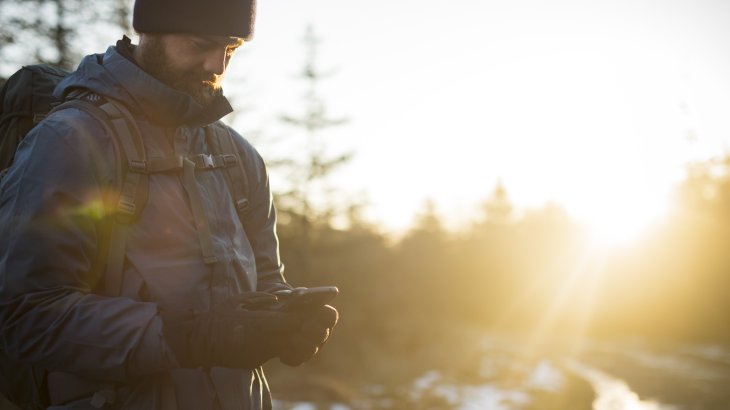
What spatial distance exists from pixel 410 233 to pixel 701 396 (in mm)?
44624

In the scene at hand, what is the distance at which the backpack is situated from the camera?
6.93ft

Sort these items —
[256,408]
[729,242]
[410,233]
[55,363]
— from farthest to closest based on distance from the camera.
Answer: [410,233]
[729,242]
[256,408]
[55,363]

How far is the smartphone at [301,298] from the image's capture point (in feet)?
7.18

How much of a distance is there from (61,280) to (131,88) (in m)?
0.75

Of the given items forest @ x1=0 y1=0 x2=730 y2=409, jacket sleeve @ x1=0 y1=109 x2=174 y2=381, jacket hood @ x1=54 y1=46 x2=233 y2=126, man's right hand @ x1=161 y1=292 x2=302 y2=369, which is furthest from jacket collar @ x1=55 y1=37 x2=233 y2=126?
forest @ x1=0 y1=0 x2=730 y2=409

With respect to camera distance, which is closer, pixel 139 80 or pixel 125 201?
pixel 125 201

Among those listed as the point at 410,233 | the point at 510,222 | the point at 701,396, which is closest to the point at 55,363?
the point at 701,396

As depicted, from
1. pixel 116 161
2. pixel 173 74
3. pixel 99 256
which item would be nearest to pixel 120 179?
pixel 116 161

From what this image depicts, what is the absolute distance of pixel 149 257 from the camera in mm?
2152

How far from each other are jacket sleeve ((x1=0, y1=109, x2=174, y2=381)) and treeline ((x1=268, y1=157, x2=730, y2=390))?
22.6m

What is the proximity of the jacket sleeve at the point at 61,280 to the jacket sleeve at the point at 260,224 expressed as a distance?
768 millimetres

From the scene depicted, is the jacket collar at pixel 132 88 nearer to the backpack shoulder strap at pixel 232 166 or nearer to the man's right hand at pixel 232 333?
the backpack shoulder strap at pixel 232 166

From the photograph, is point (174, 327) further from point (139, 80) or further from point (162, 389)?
point (139, 80)

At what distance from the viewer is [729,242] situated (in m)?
37.3
